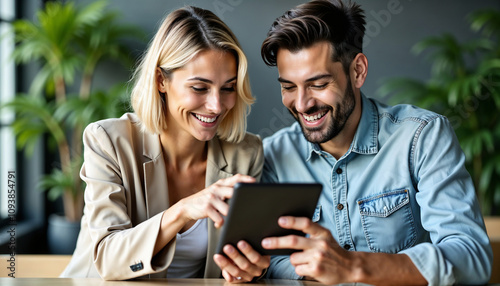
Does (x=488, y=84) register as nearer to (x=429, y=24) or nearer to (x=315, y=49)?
(x=429, y=24)

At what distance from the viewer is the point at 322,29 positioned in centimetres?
185

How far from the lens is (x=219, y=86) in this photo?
1.77 m

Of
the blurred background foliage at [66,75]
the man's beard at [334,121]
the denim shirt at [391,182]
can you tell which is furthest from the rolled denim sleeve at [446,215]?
the blurred background foliage at [66,75]

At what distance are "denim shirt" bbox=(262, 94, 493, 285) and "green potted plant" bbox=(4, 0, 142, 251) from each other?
2140 mm

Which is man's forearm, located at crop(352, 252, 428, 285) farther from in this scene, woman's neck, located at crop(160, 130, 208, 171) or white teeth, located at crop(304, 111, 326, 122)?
woman's neck, located at crop(160, 130, 208, 171)

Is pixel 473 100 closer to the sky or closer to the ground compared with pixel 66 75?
closer to the ground

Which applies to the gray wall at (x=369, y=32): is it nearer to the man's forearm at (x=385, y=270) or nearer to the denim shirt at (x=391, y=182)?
the denim shirt at (x=391, y=182)

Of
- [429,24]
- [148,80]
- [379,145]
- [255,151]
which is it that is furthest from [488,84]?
[148,80]

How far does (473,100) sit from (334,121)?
8.26ft

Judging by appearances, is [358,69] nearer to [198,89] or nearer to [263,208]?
[198,89]

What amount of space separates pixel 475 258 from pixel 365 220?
446mm

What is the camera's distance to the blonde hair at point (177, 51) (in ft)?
5.80

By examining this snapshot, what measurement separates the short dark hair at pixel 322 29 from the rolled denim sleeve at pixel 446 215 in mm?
417

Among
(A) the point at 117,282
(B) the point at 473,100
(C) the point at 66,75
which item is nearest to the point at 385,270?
(A) the point at 117,282
